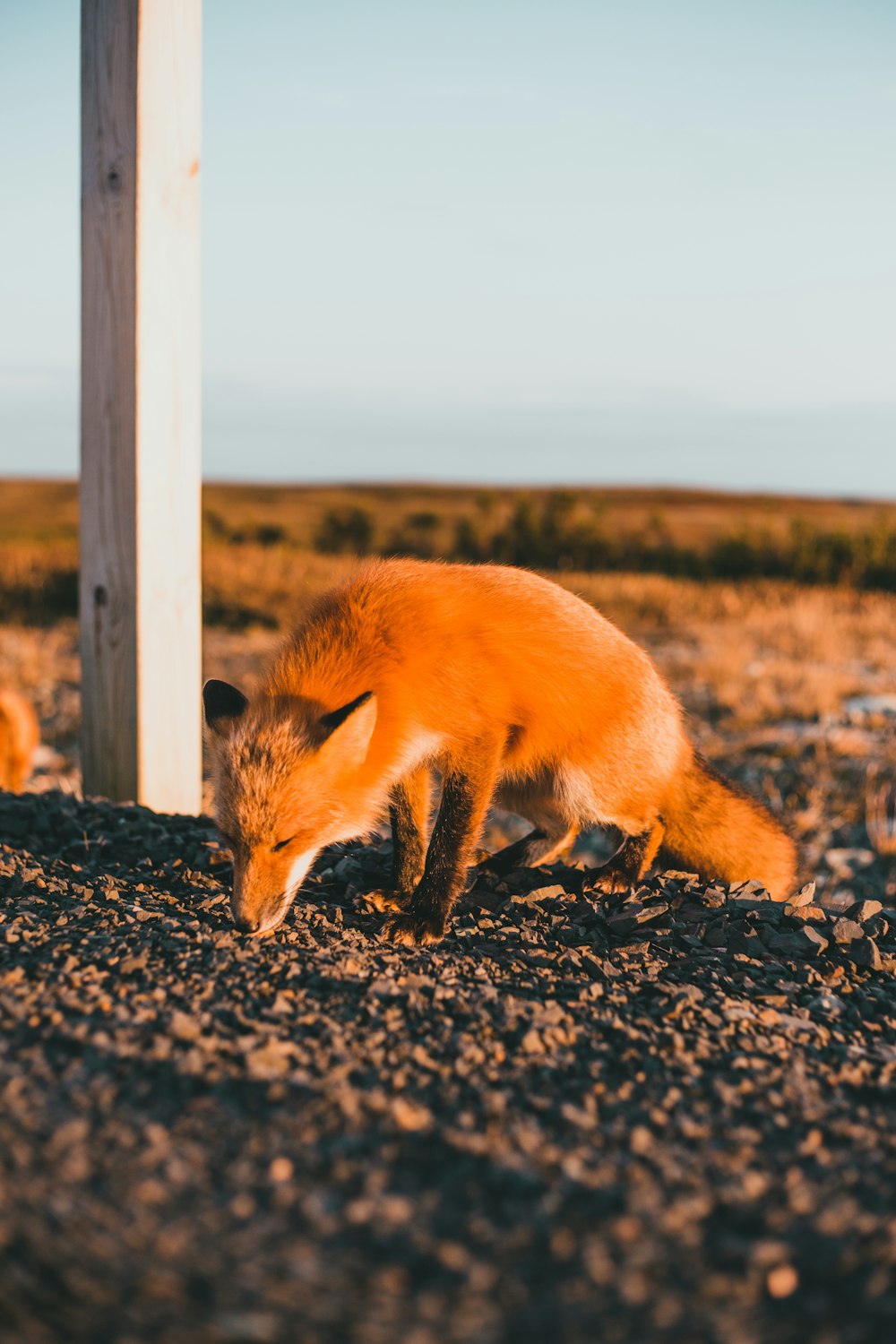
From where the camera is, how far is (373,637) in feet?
12.2

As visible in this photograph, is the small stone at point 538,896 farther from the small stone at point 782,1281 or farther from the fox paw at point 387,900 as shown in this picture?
the small stone at point 782,1281

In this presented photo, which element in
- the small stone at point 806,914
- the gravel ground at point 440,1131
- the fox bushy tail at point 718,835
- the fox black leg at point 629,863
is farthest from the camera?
the fox bushy tail at point 718,835

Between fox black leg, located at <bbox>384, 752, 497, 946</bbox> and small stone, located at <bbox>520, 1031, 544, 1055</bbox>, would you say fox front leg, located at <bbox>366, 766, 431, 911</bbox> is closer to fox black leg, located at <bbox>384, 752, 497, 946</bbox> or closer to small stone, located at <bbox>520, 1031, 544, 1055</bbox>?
fox black leg, located at <bbox>384, 752, 497, 946</bbox>

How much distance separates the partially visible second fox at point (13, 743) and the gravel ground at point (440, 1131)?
2.92 metres

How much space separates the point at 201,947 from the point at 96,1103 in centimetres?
104

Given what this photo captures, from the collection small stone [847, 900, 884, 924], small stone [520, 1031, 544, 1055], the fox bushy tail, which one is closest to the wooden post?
the fox bushy tail

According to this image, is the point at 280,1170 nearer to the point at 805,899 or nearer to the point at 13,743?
the point at 805,899

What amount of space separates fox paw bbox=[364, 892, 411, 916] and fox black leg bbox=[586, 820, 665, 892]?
0.81 metres

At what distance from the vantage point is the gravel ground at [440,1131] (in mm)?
1585

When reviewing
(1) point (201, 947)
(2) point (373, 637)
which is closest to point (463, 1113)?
(1) point (201, 947)

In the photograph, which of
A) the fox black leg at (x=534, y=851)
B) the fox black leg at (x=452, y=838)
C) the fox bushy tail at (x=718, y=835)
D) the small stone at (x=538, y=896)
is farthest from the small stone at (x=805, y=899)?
the fox black leg at (x=452, y=838)

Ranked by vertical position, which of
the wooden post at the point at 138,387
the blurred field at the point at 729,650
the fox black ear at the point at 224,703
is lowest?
the blurred field at the point at 729,650

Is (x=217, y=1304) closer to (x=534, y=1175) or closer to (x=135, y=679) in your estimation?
(x=534, y=1175)

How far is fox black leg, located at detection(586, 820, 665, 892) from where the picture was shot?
4121 mm
